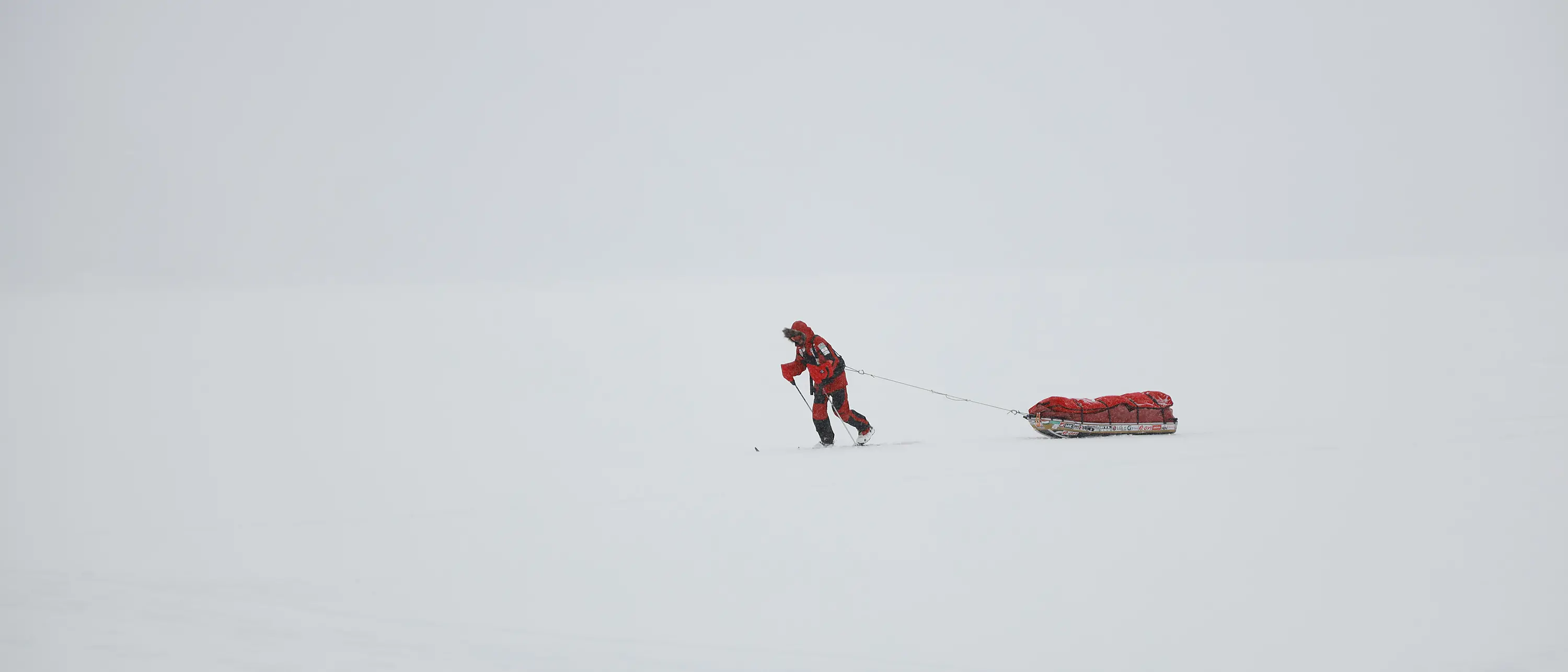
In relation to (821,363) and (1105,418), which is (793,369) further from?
(1105,418)

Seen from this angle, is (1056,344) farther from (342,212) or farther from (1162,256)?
(342,212)

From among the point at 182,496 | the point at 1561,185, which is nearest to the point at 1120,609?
the point at 182,496

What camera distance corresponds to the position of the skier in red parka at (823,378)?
38.7ft

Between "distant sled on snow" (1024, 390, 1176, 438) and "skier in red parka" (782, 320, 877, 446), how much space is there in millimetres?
1884

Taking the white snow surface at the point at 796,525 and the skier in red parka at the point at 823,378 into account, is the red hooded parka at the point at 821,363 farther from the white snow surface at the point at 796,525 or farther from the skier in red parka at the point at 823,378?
the white snow surface at the point at 796,525

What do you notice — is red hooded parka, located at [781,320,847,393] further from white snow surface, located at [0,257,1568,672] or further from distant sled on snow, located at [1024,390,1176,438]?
distant sled on snow, located at [1024,390,1176,438]

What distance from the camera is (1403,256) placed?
7462cm

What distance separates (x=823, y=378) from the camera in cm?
1181

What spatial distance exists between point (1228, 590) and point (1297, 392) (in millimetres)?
9301

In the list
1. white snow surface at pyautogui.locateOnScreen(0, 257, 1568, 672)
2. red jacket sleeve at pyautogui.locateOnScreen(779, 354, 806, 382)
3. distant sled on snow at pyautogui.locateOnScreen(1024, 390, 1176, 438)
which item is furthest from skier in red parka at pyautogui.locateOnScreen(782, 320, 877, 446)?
distant sled on snow at pyautogui.locateOnScreen(1024, 390, 1176, 438)

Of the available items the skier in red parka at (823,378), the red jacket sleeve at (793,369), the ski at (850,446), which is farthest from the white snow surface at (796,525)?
the red jacket sleeve at (793,369)

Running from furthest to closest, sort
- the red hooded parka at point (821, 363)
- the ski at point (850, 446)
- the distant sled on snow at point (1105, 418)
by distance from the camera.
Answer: the ski at point (850, 446) < the red hooded parka at point (821, 363) < the distant sled on snow at point (1105, 418)

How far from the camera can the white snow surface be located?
257 inches

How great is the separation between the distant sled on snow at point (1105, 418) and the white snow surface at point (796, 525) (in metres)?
0.33
